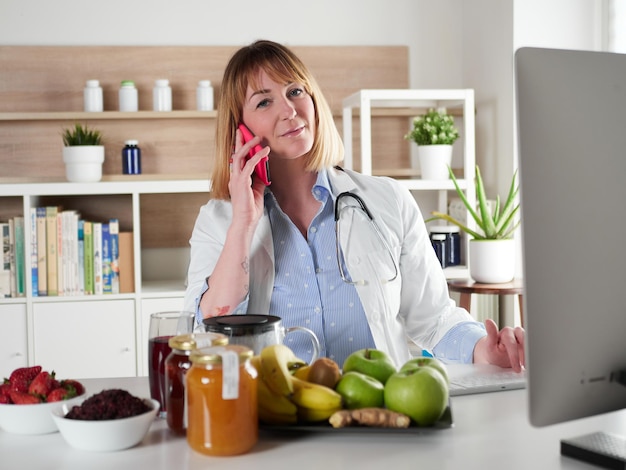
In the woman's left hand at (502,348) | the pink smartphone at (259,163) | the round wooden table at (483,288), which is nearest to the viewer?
the woman's left hand at (502,348)

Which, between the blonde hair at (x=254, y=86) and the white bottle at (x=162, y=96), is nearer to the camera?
the blonde hair at (x=254, y=86)

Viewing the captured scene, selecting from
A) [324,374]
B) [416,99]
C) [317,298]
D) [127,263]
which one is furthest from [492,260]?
[324,374]

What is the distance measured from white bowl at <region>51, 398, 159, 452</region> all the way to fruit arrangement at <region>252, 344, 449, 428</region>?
0.18 metres

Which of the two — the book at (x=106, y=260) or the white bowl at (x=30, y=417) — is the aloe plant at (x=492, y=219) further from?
the white bowl at (x=30, y=417)

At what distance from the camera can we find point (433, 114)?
3596 millimetres

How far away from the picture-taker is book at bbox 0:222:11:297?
3.41 metres

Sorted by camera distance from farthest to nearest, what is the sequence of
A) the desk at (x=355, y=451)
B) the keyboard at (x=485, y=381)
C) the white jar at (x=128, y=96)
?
the white jar at (x=128, y=96) → the keyboard at (x=485, y=381) → the desk at (x=355, y=451)

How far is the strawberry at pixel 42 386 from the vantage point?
130cm

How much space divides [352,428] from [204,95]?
8.68ft

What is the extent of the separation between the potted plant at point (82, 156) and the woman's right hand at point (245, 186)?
1.45 metres

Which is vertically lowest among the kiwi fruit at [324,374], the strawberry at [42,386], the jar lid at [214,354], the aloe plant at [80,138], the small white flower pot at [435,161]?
the strawberry at [42,386]

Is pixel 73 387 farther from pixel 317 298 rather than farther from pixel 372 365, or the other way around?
pixel 317 298

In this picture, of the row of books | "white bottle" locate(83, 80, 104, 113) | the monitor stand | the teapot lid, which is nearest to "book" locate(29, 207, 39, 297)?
the row of books

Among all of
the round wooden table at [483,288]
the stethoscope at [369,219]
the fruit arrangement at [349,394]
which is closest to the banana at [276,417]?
the fruit arrangement at [349,394]
